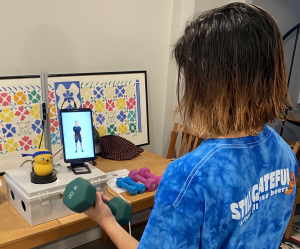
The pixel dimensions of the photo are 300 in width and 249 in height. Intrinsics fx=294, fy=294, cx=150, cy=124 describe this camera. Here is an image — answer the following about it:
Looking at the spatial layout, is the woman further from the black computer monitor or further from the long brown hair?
the black computer monitor

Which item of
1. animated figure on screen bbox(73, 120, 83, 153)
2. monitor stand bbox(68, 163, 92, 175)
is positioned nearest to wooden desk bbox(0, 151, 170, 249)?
monitor stand bbox(68, 163, 92, 175)

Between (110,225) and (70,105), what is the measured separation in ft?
4.04

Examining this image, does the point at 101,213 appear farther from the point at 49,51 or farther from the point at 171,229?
the point at 49,51

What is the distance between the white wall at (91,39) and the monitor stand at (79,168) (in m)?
0.66

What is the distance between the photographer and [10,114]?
1588mm

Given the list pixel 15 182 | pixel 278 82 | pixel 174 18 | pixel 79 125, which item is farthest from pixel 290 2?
pixel 15 182

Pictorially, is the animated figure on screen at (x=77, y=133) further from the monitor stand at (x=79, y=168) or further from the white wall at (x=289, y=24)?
the white wall at (x=289, y=24)

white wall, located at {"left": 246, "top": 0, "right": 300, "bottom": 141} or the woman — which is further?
white wall, located at {"left": 246, "top": 0, "right": 300, "bottom": 141}

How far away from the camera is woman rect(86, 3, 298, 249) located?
57 centimetres

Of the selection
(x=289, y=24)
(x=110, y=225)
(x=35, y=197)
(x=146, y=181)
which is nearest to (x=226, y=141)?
(x=110, y=225)

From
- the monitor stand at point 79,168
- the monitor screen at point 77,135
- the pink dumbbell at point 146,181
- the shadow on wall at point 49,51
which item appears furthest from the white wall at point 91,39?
the pink dumbbell at point 146,181

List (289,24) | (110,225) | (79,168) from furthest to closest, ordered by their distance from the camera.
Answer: (289,24) < (79,168) < (110,225)

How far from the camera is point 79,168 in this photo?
136cm

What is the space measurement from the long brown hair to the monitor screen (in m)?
0.89
